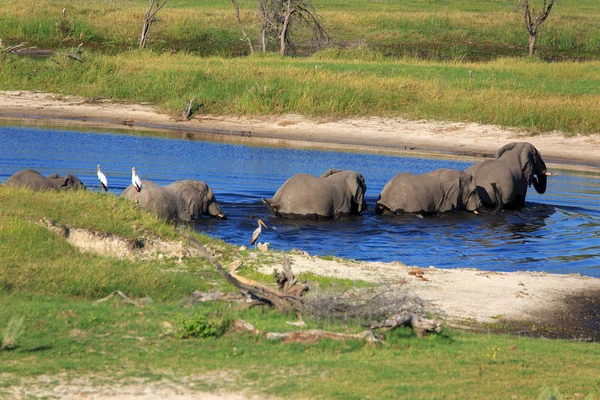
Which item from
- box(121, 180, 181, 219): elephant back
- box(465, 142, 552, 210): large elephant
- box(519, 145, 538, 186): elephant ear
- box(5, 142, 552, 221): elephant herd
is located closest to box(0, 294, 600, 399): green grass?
box(121, 180, 181, 219): elephant back

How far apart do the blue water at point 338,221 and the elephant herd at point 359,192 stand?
0.76 feet

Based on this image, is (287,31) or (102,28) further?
(102,28)

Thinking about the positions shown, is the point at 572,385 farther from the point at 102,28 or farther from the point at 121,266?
the point at 102,28

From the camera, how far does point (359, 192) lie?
15.9m

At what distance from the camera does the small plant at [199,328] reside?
769 centimetres

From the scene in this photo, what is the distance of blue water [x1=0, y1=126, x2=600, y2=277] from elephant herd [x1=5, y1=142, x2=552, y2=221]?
23 centimetres

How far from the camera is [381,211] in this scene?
16375 millimetres

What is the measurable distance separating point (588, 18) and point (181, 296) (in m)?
51.9

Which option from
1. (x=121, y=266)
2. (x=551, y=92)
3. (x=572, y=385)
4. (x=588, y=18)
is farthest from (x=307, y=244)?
(x=588, y=18)

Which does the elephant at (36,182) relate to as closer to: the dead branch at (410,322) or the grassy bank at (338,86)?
the dead branch at (410,322)

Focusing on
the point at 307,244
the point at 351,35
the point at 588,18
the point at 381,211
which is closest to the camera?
the point at 307,244

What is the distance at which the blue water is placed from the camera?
13.6m

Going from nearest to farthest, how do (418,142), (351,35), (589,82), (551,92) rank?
(418,142)
(551,92)
(589,82)
(351,35)

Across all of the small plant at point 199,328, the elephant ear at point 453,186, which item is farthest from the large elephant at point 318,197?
the small plant at point 199,328
